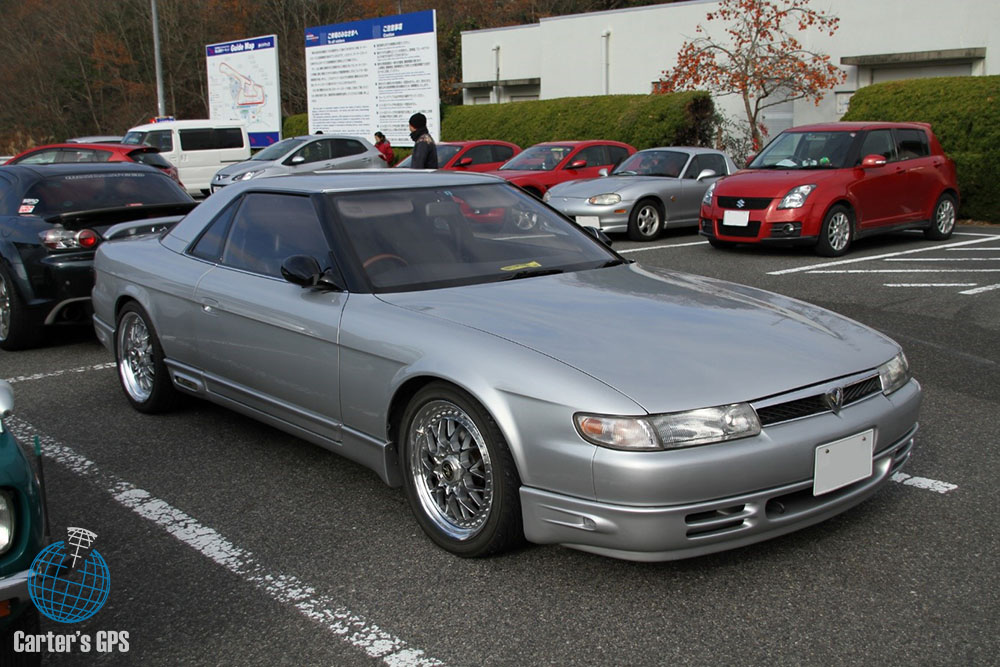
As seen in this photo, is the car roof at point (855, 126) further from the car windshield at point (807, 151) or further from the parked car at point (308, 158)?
the parked car at point (308, 158)

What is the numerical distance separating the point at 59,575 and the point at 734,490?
202cm

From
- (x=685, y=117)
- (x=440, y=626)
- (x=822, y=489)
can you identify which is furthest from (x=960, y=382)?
(x=685, y=117)

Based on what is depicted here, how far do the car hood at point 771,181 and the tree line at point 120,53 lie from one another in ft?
112

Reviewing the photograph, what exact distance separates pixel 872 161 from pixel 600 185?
395 centimetres

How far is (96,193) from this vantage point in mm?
7738

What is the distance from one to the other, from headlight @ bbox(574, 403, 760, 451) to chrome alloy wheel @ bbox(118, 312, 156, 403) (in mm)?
3204

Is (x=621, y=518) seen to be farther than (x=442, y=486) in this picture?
No

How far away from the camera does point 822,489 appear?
3256 mm

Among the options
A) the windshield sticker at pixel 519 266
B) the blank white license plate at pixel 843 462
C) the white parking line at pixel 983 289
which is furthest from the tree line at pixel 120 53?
the blank white license plate at pixel 843 462

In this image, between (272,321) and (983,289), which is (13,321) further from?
(983,289)

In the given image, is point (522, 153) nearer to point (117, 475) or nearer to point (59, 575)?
point (117, 475)

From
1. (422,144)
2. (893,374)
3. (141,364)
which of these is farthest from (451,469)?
(422,144)

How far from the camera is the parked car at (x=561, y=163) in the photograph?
15477 mm

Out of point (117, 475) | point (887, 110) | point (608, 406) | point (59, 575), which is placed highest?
point (887, 110)
